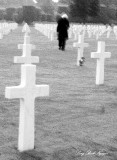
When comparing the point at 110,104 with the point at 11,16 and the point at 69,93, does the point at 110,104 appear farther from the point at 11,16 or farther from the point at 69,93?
the point at 11,16

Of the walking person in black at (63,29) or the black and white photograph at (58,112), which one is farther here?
the walking person in black at (63,29)

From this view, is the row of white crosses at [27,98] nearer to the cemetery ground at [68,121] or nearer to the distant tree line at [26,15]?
the cemetery ground at [68,121]

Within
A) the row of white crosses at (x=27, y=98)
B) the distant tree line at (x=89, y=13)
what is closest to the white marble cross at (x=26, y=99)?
the row of white crosses at (x=27, y=98)

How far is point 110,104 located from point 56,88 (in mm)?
1995

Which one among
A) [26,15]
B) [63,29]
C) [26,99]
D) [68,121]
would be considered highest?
[26,15]

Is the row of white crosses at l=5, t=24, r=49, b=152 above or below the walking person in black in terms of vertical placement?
below

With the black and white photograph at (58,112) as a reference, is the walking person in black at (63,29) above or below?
above

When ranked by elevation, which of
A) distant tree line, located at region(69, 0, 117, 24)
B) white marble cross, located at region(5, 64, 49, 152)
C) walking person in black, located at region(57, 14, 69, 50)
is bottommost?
white marble cross, located at region(5, 64, 49, 152)

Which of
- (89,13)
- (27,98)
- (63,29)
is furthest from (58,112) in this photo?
→ (89,13)

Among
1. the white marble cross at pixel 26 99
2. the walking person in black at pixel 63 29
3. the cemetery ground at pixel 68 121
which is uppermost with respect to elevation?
the walking person in black at pixel 63 29

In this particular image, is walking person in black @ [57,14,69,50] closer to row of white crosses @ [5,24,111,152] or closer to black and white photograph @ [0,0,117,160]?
black and white photograph @ [0,0,117,160]

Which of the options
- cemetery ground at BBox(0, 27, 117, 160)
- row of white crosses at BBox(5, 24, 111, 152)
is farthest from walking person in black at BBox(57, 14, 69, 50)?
row of white crosses at BBox(5, 24, 111, 152)

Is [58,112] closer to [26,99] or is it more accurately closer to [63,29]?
[26,99]

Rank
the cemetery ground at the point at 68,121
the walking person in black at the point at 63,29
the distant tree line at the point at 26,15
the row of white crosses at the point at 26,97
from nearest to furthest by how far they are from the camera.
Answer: the row of white crosses at the point at 26,97, the cemetery ground at the point at 68,121, the walking person in black at the point at 63,29, the distant tree line at the point at 26,15
